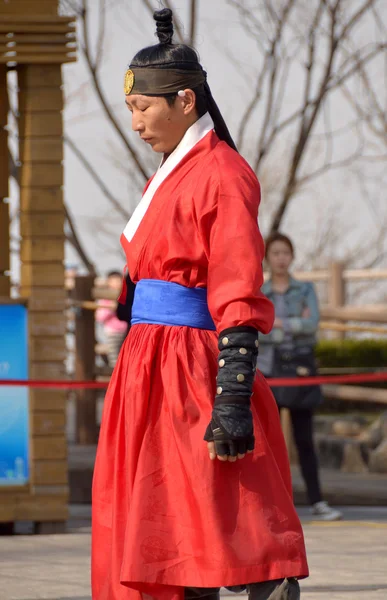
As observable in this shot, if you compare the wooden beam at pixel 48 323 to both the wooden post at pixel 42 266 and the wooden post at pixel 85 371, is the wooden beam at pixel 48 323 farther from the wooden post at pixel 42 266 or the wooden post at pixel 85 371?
the wooden post at pixel 85 371

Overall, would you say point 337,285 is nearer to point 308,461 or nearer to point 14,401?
point 308,461

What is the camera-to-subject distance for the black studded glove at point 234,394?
3290 mm

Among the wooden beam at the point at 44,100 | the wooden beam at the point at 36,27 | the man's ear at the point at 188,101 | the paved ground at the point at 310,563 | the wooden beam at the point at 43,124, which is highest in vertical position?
the wooden beam at the point at 36,27

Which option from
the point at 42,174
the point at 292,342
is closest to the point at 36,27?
the point at 42,174

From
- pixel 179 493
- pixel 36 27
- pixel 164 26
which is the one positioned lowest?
pixel 179 493

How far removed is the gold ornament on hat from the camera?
143 inches

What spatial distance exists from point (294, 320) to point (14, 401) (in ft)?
5.83

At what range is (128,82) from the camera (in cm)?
364

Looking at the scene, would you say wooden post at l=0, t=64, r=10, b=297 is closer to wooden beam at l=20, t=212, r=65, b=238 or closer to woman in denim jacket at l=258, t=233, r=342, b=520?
wooden beam at l=20, t=212, r=65, b=238

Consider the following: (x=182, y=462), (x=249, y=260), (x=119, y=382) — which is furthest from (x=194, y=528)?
(x=249, y=260)

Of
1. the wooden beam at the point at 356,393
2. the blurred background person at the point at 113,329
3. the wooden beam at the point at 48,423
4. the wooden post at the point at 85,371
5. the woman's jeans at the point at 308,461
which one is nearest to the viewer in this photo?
the wooden beam at the point at 48,423

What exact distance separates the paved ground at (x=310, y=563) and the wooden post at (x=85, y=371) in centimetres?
334

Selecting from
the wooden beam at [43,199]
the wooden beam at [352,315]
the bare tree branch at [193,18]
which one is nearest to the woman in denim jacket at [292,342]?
the wooden beam at [43,199]

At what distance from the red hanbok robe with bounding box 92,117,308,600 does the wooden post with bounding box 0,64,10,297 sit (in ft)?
11.4
